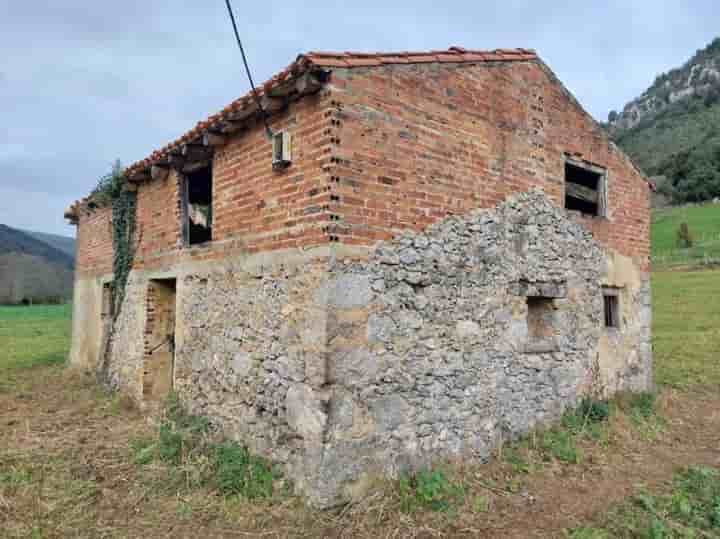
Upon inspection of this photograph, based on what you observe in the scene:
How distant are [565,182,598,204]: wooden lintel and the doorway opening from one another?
20.9ft

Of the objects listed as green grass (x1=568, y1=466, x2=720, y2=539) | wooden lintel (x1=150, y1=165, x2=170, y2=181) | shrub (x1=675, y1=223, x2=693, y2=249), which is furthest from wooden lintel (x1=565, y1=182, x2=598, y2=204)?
shrub (x1=675, y1=223, x2=693, y2=249)

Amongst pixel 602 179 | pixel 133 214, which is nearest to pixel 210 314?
pixel 133 214

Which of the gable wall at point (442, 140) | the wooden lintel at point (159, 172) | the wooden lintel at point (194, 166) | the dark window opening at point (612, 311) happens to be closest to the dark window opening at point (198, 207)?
the wooden lintel at point (194, 166)

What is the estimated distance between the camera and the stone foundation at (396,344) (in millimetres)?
4625

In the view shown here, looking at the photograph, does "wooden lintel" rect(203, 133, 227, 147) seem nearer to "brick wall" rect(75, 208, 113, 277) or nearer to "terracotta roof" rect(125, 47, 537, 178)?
"terracotta roof" rect(125, 47, 537, 178)

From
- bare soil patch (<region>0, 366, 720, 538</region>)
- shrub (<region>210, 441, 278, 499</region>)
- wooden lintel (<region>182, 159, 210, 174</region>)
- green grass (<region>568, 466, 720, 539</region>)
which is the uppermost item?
wooden lintel (<region>182, 159, 210, 174</region>)

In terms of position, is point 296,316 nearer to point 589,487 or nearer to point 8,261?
point 589,487

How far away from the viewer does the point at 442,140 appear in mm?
5664

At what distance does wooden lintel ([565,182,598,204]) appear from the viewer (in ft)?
25.4

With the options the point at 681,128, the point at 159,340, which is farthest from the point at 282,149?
the point at 681,128

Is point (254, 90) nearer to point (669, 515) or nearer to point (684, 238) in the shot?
point (669, 515)

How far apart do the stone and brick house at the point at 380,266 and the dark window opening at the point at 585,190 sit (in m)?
0.06

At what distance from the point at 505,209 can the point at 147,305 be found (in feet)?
18.5

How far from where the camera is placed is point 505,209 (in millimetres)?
6320
